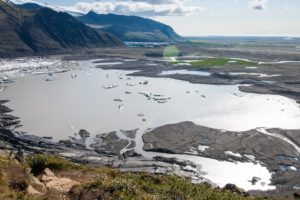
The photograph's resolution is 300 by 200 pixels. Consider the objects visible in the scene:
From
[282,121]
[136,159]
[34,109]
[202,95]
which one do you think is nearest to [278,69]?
[202,95]

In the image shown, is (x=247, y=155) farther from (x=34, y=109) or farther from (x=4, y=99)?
(x=4, y=99)

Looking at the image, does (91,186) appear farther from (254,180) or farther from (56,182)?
(254,180)

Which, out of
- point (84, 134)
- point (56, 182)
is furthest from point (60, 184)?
point (84, 134)

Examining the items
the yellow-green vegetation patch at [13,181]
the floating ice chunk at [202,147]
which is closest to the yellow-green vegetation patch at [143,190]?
the yellow-green vegetation patch at [13,181]

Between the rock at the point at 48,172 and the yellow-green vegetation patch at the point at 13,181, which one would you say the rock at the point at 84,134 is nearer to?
the rock at the point at 48,172

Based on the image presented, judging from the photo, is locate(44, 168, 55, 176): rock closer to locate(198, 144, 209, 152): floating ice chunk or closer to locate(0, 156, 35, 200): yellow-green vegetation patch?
locate(0, 156, 35, 200): yellow-green vegetation patch
